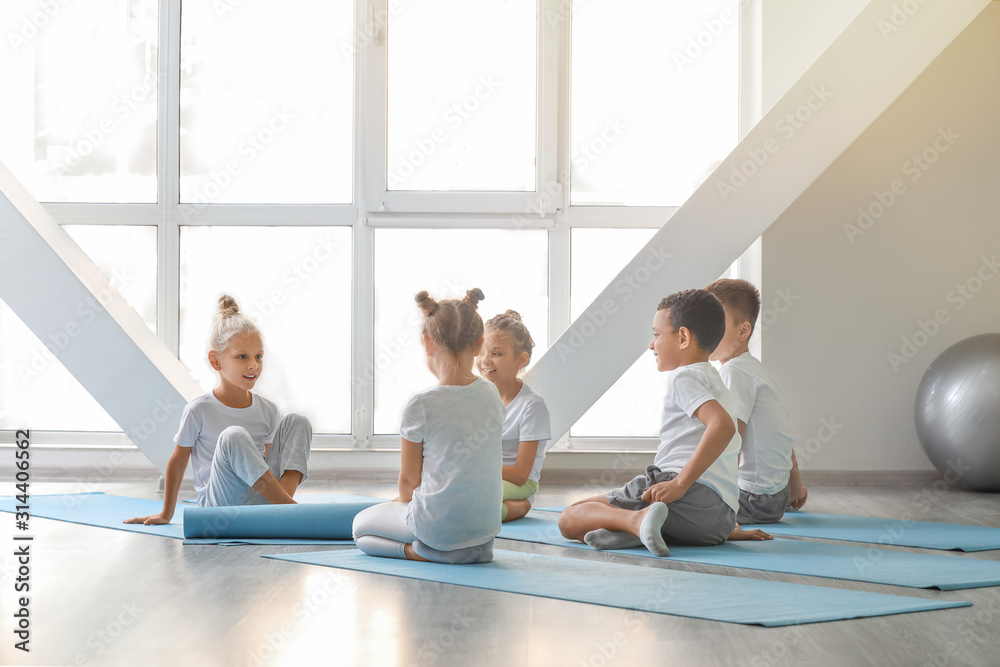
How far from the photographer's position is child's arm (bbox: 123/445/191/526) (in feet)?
8.86

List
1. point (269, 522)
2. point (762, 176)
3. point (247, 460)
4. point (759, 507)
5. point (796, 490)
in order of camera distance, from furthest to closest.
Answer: point (762, 176)
point (796, 490)
point (759, 507)
point (247, 460)
point (269, 522)

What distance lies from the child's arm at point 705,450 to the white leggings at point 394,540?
482mm

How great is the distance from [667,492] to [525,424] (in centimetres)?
76

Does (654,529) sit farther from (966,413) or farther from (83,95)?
(83,95)

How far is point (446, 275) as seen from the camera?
4.37 m

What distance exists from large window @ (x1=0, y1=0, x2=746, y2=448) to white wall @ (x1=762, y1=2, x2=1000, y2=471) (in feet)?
2.04

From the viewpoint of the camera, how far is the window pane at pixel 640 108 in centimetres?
436

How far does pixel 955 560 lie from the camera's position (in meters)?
2.28

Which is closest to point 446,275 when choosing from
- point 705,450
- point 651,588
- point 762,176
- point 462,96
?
point 462,96

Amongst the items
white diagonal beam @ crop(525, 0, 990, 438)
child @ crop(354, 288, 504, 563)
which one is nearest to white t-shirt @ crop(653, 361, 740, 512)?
child @ crop(354, 288, 504, 563)

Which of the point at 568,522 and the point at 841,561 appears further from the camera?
the point at 568,522

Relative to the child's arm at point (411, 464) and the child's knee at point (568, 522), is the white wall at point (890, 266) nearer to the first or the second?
the child's knee at point (568, 522)

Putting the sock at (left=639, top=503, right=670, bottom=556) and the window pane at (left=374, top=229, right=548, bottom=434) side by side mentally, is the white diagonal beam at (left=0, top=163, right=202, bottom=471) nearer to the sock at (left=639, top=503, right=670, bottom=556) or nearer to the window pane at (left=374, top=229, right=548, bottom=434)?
the window pane at (left=374, top=229, right=548, bottom=434)

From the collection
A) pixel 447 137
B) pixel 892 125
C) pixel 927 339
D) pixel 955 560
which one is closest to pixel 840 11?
pixel 892 125
